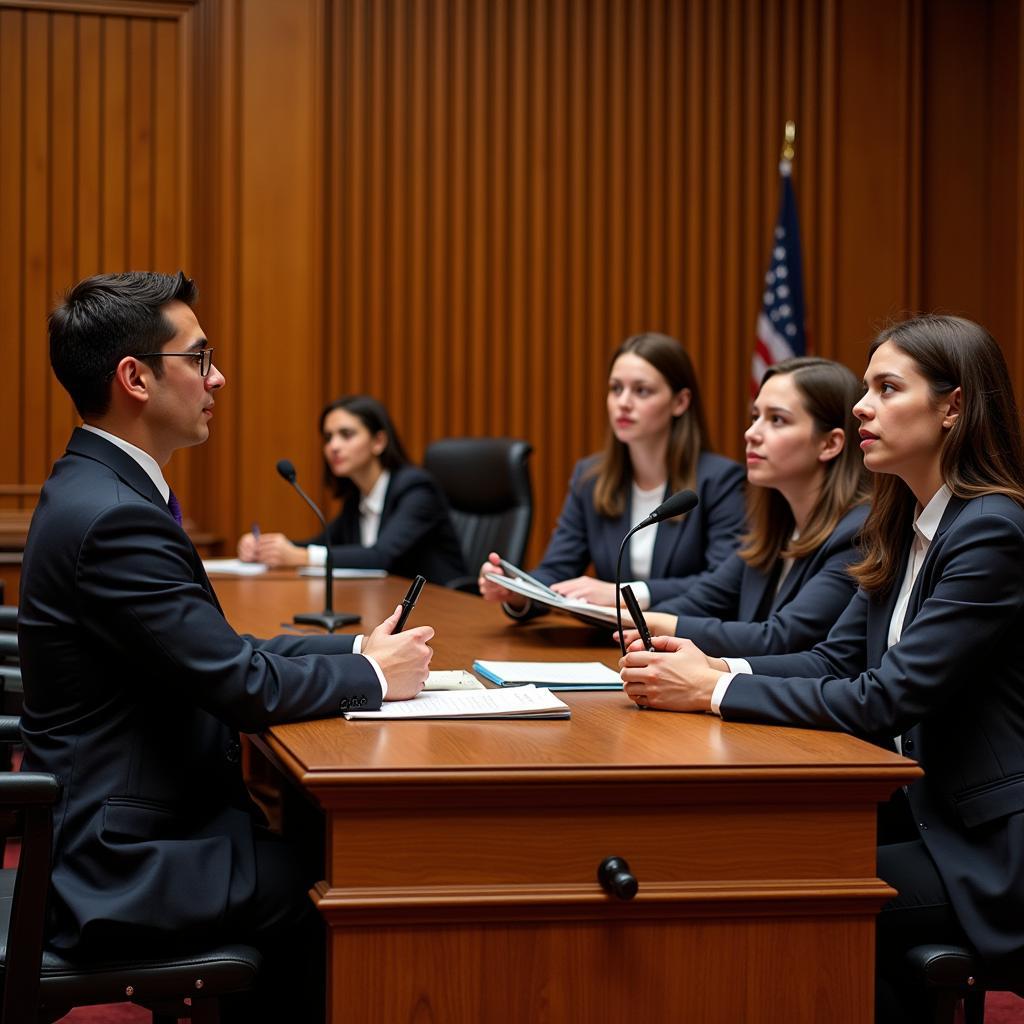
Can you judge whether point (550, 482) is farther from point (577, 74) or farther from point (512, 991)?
point (512, 991)

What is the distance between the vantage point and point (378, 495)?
5109 mm

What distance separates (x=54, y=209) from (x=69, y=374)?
4.24 meters

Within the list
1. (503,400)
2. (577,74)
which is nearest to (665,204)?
(577,74)

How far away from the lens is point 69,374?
1957mm

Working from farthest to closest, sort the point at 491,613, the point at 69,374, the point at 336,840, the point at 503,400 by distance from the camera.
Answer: the point at 503,400
the point at 491,613
the point at 69,374
the point at 336,840

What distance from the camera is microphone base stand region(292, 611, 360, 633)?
10.4ft

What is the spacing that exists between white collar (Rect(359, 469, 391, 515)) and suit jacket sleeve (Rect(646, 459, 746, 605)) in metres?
1.69

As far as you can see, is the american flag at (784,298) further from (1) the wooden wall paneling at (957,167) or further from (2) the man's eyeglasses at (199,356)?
(2) the man's eyeglasses at (199,356)

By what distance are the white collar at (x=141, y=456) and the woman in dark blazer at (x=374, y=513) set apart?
110 inches

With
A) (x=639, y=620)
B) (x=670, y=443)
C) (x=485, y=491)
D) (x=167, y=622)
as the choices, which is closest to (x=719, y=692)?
(x=639, y=620)

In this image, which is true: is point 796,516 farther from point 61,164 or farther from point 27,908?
point 61,164

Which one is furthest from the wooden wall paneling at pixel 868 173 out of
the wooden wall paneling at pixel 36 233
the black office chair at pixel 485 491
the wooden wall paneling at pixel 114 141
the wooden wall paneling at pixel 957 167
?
the wooden wall paneling at pixel 36 233

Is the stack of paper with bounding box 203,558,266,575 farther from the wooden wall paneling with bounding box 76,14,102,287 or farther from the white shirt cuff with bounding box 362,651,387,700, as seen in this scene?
the white shirt cuff with bounding box 362,651,387,700

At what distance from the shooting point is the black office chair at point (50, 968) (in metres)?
1.54
